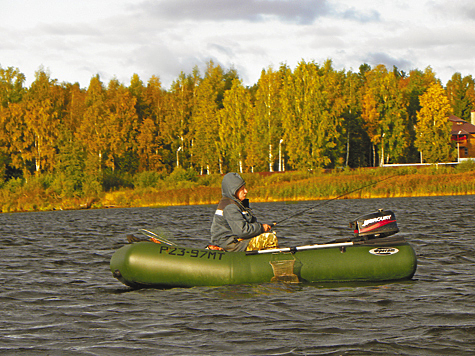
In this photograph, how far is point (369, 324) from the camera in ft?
21.4

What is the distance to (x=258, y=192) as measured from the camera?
38.9 meters

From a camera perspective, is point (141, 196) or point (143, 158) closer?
point (141, 196)

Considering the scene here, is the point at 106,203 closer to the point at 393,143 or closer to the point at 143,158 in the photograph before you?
the point at 143,158

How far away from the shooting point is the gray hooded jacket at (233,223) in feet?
29.0

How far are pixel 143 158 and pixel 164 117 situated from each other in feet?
26.9

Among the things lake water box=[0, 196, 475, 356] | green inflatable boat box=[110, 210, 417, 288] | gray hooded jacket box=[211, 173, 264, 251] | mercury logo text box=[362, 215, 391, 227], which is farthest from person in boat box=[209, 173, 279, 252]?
mercury logo text box=[362, 215, 391, 227]

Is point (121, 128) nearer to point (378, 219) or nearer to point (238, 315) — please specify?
point (378, 219)


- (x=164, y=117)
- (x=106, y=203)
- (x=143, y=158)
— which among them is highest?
(x=164, y=117)

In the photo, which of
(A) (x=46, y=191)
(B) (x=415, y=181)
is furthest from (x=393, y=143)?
(A) (x=46, y=191)

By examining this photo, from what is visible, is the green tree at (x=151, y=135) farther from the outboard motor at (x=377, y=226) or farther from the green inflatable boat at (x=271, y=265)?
the outboard motor at (x=377, y=226)

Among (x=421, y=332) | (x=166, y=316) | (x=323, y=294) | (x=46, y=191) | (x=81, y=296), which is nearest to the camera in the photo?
(x=421, y=332)

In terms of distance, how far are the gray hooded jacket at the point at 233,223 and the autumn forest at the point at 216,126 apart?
36817 millimetres

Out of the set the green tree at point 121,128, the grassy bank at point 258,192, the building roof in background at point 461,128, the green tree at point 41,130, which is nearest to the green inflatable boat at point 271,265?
the grassy bank at point 258,192

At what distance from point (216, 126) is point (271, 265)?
50.2m
